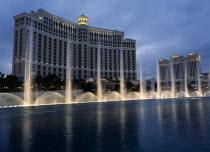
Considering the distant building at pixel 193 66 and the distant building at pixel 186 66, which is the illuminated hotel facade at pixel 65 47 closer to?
the distant building at pixel 186 66

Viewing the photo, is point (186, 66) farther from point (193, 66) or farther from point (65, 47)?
point (65, 47)

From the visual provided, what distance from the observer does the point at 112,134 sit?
9.08 meters

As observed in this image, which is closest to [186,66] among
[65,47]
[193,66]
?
[193,66]

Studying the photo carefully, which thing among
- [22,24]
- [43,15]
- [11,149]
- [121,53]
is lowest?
[11,149]

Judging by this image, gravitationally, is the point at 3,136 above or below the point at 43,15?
below

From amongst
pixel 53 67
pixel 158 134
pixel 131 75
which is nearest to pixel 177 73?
pixel 131 75

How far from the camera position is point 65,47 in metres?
123

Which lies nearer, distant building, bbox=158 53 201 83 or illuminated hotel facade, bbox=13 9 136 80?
illuminated hotel facade, bbox=13 9 136 80

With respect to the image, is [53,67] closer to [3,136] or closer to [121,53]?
[121,53]

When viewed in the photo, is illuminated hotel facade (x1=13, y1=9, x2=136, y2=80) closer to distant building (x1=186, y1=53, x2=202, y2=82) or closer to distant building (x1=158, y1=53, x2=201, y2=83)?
distant building (x1=158, y1=53, x2=201, y2=83)

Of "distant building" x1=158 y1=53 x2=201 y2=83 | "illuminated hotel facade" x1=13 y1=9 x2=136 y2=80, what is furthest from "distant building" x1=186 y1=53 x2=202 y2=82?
"illuminated hotel facade" x1=13 y1=9 x2=136 y2=80

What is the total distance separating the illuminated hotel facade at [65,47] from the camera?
327 feet

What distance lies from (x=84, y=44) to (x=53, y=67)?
2790 centimetres

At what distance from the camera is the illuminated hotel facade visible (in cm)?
9962
